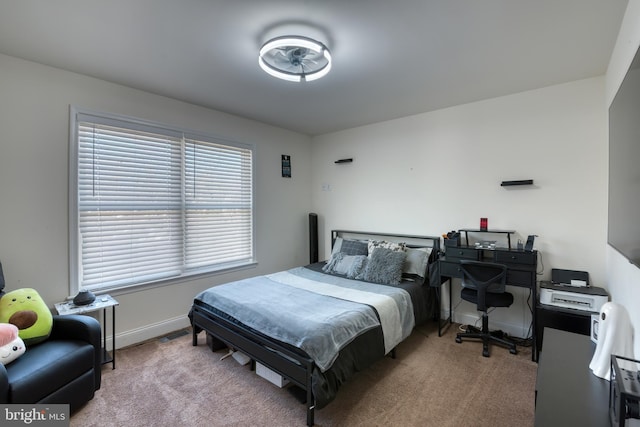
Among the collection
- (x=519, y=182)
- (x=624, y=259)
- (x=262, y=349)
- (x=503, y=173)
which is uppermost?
(x=503, y=173)

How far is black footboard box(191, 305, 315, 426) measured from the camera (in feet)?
6.19

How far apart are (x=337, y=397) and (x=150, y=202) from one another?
8.78 ft

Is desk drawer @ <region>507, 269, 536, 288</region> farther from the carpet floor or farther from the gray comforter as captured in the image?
the gray comforter

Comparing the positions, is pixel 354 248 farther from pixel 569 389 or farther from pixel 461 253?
pixel 569 389

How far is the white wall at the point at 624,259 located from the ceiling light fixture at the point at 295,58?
1.78 metres

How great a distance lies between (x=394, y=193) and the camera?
4020 millimetres

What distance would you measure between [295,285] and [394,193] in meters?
1.94

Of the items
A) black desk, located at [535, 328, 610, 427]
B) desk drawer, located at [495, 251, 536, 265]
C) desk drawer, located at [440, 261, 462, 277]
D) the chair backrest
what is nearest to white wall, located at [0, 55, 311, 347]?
desk drawer, located at [440, 261, 462, 277]

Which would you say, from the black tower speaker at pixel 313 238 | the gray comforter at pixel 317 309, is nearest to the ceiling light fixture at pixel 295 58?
the gray comforter at pixel 317 309

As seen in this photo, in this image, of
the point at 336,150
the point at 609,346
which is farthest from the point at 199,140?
the point at 609,346

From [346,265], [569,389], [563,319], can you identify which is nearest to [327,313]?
[346,265]

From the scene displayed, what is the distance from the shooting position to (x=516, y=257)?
2.77 metres

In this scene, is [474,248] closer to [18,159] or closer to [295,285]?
[295,285]

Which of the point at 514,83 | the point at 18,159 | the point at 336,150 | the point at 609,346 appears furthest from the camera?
the point at 336,150
